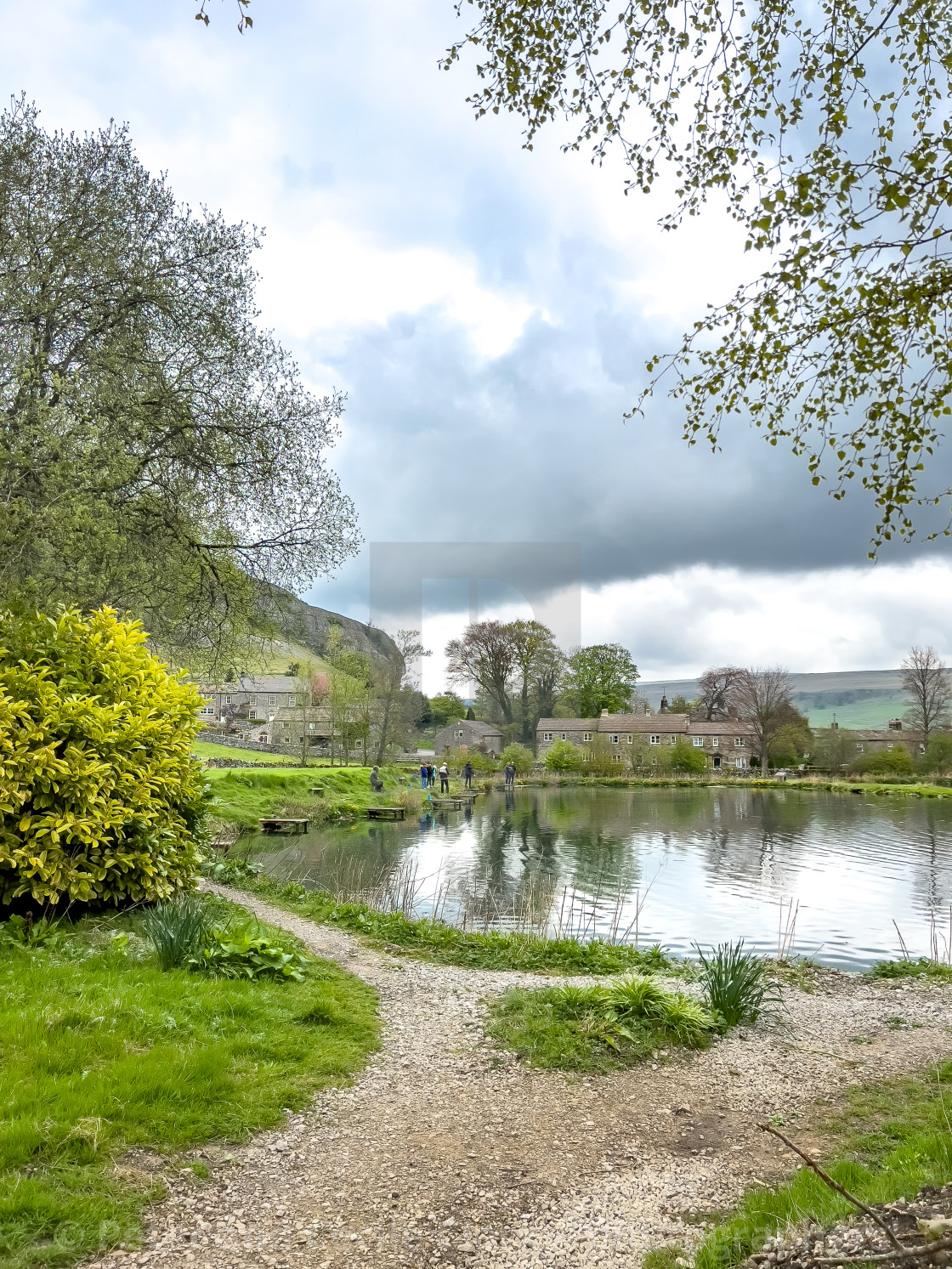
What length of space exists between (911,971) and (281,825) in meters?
19.8

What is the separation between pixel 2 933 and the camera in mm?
6926

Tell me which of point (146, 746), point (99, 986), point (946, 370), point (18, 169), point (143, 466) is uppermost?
point (18, 169)

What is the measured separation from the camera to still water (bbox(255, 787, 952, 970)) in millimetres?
13484

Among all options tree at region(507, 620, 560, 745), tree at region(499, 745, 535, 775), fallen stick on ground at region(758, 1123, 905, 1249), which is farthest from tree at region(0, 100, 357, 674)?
tree at region(507, 620, 560, 745)

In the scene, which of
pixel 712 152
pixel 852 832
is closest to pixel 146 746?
pixel 712 152

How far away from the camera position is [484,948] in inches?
371

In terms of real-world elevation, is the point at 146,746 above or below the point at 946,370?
below

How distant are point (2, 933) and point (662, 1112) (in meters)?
5.78

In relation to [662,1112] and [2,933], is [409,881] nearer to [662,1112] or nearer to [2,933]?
[2,933]

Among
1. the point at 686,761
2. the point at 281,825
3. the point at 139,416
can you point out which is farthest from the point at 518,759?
the point at 139,416

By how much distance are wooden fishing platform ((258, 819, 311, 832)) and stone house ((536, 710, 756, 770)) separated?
1720 inches

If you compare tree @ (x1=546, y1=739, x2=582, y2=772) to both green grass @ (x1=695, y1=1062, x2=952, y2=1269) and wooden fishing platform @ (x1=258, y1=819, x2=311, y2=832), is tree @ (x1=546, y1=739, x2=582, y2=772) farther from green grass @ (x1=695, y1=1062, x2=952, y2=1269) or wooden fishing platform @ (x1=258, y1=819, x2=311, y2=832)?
green grass @ (x1=695, y1=1062, x2=952, y2=1269)

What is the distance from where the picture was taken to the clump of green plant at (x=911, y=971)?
9.59 metres

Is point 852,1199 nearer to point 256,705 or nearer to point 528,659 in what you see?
point 528,659
